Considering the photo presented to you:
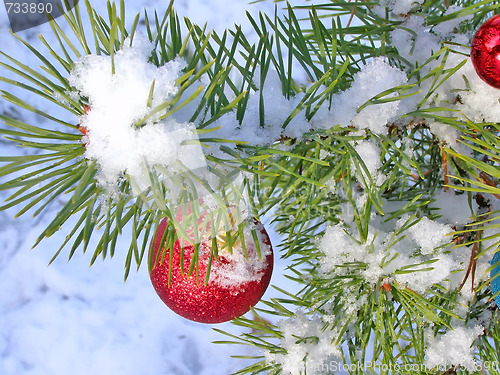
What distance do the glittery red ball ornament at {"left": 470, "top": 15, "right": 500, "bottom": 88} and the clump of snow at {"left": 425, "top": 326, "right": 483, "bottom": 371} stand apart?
259 mm

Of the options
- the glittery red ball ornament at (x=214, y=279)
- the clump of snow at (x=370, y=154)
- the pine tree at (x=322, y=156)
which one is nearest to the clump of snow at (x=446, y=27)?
the pine tree at (x=322, y=156)

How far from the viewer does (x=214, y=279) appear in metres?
0.39

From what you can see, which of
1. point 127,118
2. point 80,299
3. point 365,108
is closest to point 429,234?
point 365,108

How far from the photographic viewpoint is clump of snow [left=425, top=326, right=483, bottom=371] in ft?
1.54

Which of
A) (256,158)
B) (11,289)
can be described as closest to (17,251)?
(11,289)

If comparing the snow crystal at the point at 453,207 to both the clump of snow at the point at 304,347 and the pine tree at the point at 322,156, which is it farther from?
the clump of snow at the point at 304,347

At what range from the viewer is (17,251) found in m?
0.91

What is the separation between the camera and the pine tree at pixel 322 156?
0.95 feet

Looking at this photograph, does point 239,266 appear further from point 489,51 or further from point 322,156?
point 489,51

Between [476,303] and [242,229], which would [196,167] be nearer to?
[242,229]

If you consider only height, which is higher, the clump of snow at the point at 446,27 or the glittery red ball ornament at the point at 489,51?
the clump of snow at the point at 446,27

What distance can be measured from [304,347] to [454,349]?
148 millimetres

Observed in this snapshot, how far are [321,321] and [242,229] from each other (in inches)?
7.2

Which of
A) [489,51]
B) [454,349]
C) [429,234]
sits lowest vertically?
[454,349]
